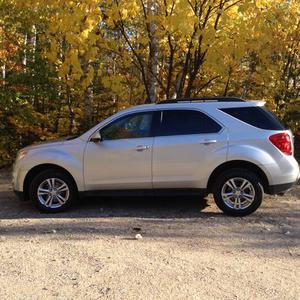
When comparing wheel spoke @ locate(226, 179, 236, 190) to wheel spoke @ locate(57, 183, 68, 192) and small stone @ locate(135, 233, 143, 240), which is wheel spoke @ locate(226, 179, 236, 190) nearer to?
small stone @ locate(135, 233, 143, 240)

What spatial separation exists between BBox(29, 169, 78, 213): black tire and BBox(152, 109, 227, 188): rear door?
1361mm

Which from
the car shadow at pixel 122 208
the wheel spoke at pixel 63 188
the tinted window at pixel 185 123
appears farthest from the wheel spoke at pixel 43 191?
the tinted window at pixel 185 123

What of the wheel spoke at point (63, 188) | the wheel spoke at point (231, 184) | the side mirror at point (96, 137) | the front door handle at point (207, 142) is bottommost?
the wheel spoke at point (63, 188)

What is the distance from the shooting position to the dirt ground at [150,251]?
5109 millimetres

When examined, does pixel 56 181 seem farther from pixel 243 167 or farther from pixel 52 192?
pixel 243 167

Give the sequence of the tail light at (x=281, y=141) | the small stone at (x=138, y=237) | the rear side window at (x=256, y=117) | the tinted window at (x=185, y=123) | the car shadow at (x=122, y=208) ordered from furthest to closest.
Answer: the car shadow at (x=122, y=208), the tinted window at (x=185, y=123), the rear side window at (x=256, y=117), the tail light at (x=281, y=141), the small stone at (x=138, y=237)

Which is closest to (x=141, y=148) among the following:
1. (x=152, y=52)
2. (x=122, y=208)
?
(x=122, y=208)

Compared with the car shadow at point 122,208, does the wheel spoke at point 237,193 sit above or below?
above

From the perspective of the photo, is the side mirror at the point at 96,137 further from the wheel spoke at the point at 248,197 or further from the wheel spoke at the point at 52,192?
the wheel spoke at the point at 248,197

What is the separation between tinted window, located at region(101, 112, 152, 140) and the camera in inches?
324

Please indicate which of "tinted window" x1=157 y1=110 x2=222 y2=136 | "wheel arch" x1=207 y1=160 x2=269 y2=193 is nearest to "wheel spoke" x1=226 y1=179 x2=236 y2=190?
"wheel arch" x1=207 y1=160 x2=269 y2=193

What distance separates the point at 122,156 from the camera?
8164 millimetres

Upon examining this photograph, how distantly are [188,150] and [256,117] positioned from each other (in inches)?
46.0

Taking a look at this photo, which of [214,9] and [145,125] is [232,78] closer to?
[214,9]
